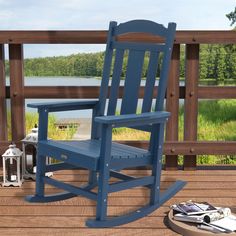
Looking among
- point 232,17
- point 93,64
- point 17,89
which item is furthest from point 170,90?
point 232,17

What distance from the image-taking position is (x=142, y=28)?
266cm

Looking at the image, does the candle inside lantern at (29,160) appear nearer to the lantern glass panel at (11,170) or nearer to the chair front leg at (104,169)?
the lantern glass panel at (11,170)

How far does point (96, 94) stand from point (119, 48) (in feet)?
1.79

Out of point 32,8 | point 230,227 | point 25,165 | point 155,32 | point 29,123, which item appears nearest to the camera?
point 230,227

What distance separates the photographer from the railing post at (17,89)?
319 cm

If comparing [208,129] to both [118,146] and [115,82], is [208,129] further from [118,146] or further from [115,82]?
[118,146]

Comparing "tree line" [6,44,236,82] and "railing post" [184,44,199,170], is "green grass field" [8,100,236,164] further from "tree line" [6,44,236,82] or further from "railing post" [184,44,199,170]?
"railing post" [184,44,199,170]

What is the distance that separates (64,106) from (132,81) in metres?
0.40

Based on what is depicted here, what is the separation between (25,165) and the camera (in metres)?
3.07

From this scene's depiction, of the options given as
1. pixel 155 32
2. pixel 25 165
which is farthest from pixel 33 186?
pixel 155 32

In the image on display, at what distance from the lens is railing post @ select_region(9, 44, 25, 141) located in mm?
3193

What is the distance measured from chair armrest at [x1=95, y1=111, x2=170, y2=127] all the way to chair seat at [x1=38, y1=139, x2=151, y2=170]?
7.1 inches

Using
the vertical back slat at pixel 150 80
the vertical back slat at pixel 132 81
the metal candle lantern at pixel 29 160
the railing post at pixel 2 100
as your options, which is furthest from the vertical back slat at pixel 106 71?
the railing post at pixel 2 100

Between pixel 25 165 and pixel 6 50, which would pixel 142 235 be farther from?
pixel 6 50
